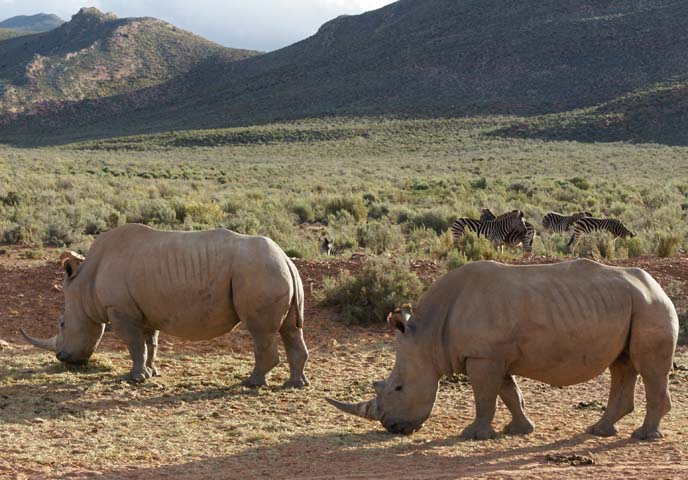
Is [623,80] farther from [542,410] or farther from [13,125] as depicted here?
[542,410]

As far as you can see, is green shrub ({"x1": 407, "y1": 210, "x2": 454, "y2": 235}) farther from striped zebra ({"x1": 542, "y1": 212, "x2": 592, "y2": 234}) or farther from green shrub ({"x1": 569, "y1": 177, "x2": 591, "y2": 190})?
green shrub ({"x1": 569, "y1": 177, "x2": 591, "y2": 190})

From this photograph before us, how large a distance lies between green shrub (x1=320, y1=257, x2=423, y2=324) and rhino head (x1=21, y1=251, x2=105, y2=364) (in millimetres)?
4120

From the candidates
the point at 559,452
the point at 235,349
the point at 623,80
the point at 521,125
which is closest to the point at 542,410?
the point at 559,452

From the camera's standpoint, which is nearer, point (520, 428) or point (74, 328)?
point (520, 428)

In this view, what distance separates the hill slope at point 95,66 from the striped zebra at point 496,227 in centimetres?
8519

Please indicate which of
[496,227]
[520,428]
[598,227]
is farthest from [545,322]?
[598,227]

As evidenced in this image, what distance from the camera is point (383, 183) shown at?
38.8m

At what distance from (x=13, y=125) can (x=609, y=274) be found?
98.3 m

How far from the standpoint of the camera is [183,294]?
30.5 ft

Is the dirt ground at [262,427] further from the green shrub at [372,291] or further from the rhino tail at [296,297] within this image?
the green shrub at [372,291]

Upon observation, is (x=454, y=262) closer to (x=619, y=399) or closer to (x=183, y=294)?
(x=183, y=294)

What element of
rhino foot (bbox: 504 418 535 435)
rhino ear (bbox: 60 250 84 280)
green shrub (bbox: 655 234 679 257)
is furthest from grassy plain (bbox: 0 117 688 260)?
rhino foot (bbox: 504 418 535 435)

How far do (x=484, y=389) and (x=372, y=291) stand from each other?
5.68 m

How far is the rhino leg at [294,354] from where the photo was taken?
9.50 m
